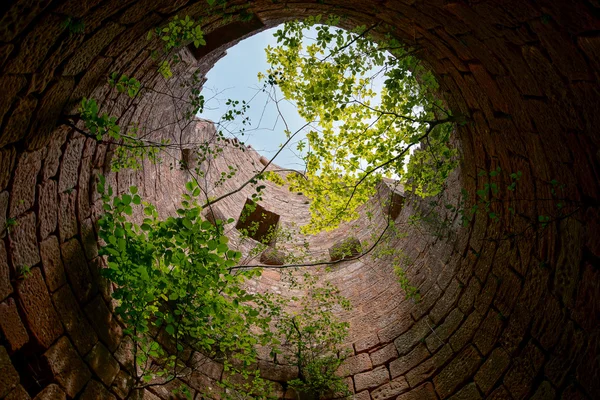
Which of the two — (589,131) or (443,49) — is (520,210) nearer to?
(589,131)

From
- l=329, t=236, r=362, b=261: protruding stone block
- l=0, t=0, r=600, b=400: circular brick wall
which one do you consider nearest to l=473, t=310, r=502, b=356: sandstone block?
l=0, t=0, r=600, b=400: circular brick wall

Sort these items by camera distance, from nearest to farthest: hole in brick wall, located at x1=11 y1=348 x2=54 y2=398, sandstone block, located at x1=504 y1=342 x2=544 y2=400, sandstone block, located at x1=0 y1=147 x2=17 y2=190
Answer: sandstone block, located at x1=0 y1=147 x2=17 y2=190 < hole in brick wall, located at x1=11 y1=348 x2=54 y2=398 < sandstone block, located at x1=504 y1=342 x2=544 y2=400

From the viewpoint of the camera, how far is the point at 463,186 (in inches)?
149

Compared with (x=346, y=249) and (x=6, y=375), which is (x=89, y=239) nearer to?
(x=6, y=375)

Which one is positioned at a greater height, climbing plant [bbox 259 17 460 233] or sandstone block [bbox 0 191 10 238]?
climbing plant [bbox 259 17 460 233]

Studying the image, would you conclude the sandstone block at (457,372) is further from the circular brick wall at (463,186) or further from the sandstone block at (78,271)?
the sandstone block at (78,271)

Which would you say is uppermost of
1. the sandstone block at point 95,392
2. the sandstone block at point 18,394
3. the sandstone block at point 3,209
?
the sandstone block at point 3,209

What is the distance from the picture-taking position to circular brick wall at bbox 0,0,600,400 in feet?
6.78

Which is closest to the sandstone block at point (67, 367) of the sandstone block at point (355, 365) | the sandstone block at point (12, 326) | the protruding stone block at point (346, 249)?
the sandstone block at point (12, 326)

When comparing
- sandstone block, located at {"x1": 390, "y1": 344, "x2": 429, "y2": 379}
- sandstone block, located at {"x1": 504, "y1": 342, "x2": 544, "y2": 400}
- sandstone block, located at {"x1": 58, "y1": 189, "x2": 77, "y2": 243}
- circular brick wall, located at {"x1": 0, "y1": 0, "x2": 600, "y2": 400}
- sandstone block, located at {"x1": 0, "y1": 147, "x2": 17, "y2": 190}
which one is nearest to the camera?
circular brick wall, located at {"x1": 0, "y1": 0, "x2": 600, "y2": 400}

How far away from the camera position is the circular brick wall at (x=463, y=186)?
2066 millimetres

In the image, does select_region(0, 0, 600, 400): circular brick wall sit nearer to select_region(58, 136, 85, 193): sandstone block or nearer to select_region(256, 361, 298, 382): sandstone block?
select_region(58, 136, 85, 193): sandstone block

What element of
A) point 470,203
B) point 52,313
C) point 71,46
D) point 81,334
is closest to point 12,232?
point 52,313

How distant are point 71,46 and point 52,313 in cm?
169
